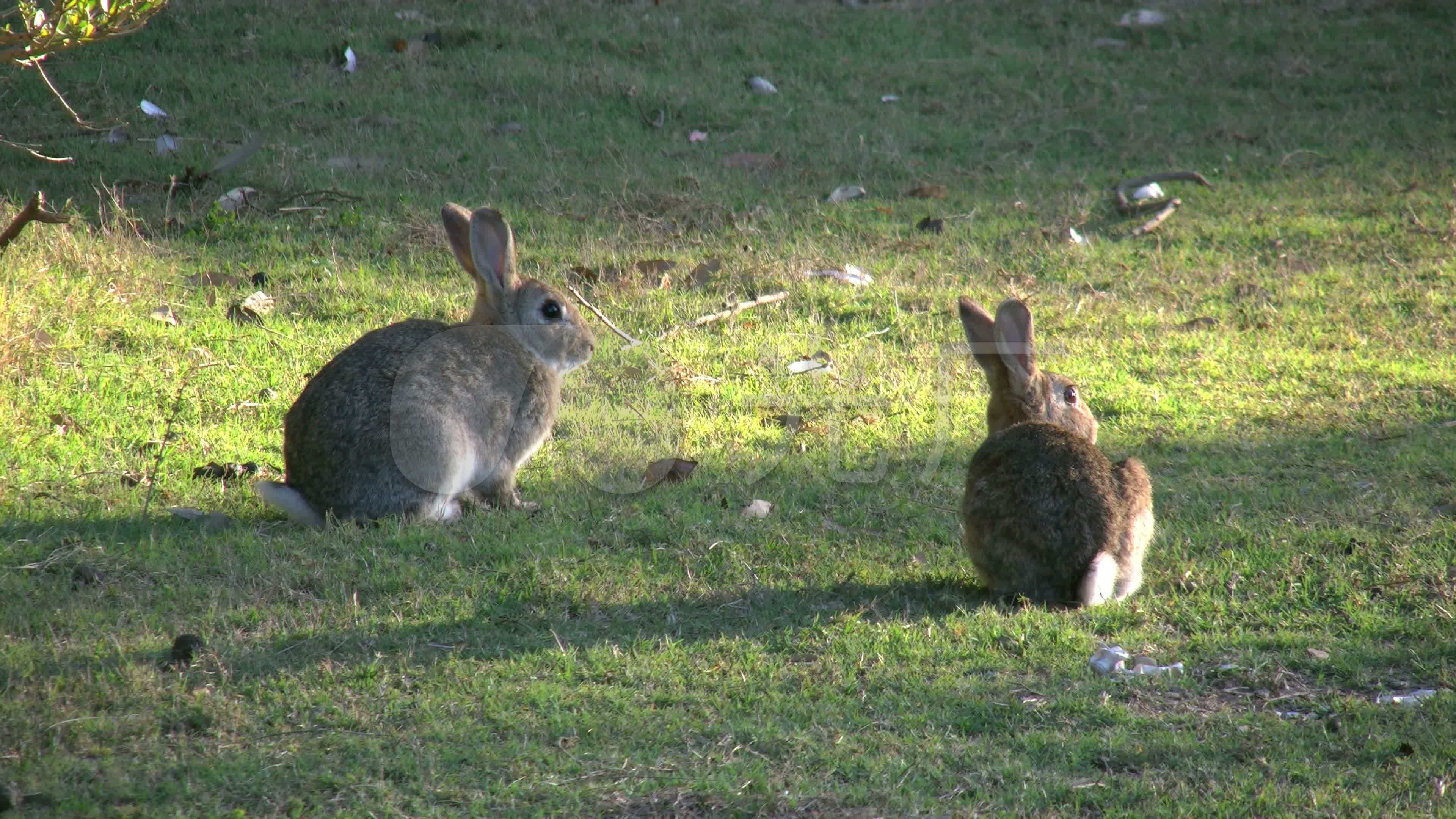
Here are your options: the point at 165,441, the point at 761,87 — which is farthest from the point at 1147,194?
the point at 165,441

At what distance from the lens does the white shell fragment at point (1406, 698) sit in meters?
4.45

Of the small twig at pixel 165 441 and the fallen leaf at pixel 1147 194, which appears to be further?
the fallen leaf at pixel 1147 194

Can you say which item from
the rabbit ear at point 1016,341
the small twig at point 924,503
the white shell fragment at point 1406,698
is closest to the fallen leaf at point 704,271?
the small twig at point 924,503

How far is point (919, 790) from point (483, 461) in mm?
2757

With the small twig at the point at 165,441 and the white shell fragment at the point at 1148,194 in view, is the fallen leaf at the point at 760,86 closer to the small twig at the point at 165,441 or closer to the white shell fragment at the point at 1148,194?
the white shell fragment at the point at 1148,194

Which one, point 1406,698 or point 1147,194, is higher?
point 1406,698

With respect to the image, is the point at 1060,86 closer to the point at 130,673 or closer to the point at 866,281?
the point at 866,281

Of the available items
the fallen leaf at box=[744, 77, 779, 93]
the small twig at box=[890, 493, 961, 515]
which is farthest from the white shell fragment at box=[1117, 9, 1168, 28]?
the small twig at box=[890, 493, 961, 515]

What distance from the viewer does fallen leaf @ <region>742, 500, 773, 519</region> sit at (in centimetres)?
609

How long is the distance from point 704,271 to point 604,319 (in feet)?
5.34

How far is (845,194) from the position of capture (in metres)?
10.5

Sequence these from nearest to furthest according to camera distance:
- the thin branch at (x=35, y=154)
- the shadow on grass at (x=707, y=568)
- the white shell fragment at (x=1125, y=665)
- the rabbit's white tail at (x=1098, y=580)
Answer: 1. the white shell fragment at (x=1125, y=665)
2. the shadow on grass at (x=707, y=568)
3. the rabbit's white tail at (x=1098, y=580)
4. the thin branch at (x=35, y=154)

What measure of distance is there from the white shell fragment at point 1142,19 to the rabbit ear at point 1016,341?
32.6 feet

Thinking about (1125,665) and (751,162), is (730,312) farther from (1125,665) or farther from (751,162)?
(1125,665)
